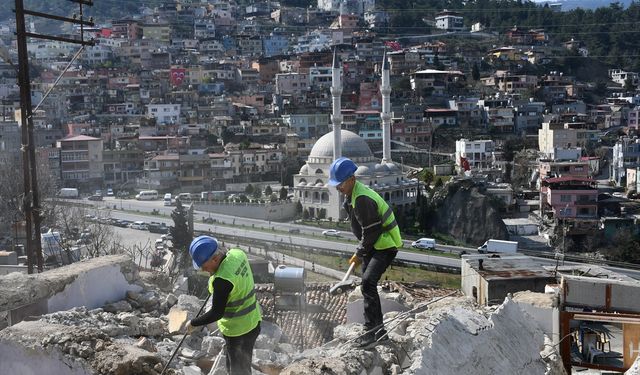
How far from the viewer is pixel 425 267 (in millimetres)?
21125

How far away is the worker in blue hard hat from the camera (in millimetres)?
3730

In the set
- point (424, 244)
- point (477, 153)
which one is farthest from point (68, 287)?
point (477, 153)

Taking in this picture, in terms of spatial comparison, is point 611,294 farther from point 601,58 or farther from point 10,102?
point 601,58

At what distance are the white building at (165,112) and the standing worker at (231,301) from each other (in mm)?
41035

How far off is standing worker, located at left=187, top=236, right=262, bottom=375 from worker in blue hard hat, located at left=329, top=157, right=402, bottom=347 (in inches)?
23.9

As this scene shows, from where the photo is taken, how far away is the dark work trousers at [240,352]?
346 cm

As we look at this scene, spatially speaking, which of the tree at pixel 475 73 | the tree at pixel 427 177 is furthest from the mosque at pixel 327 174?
the tree at pixel 475 73

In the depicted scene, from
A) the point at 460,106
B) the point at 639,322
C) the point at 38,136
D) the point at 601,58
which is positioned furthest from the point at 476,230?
the point at 601,58

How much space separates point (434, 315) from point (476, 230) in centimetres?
2578

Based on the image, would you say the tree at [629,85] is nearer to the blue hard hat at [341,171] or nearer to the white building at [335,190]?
the white building at [335,190]

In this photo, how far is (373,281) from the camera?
3.78m

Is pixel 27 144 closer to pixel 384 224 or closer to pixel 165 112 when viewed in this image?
pixel 384 224

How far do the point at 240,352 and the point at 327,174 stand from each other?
27.5 meters

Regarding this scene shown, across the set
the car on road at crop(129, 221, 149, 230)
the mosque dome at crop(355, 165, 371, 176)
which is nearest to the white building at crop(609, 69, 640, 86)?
Answer: the mosque dome at crop(355, 165, 371, 176)
